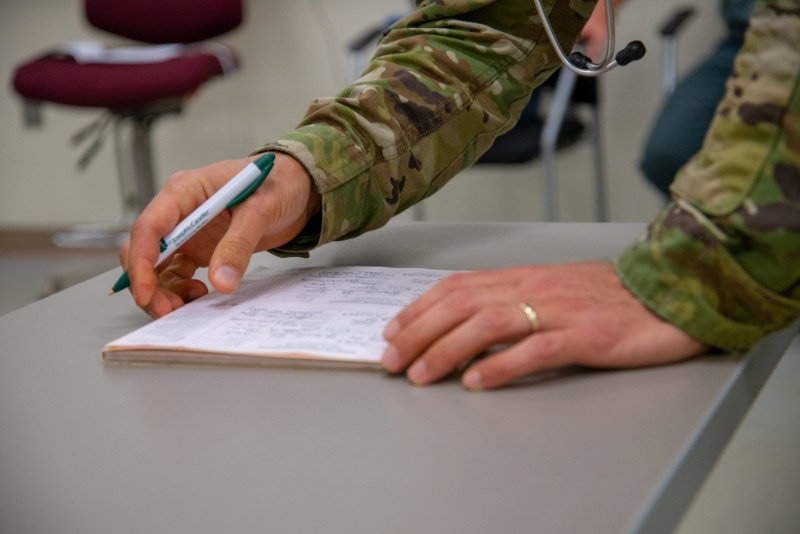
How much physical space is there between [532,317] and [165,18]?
2484 mm

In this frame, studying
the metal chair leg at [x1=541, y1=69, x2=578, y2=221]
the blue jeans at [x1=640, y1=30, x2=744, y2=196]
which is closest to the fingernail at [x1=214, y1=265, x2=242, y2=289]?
the blue jeans at [x1=640, y1=30, x2=744, y2=196]

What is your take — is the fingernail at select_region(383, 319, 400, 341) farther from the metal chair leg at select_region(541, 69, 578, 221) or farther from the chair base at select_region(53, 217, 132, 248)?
the chair base at select_region(53, 217, 132, 248)

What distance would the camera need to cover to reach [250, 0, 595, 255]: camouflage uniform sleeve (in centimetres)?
79

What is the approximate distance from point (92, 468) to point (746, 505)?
108 cm

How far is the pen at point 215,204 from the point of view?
703 millimetres

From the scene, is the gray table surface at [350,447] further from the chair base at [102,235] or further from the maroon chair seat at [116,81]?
the chair base at [102,235]

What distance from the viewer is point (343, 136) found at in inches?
31.2

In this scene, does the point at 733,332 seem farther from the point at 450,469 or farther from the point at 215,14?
the point at 215,14

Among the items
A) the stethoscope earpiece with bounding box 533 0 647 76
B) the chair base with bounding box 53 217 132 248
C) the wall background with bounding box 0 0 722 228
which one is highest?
the stethoscope earpiece with bounding box 533 0 647 76

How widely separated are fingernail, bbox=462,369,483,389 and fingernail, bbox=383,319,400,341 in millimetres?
62

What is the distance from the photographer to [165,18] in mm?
2770

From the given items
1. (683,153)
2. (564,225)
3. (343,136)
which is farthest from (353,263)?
(683,153)

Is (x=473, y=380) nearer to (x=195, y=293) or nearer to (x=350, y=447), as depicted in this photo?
(x=350, y=447)

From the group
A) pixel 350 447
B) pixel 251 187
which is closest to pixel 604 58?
pixel 251 187
